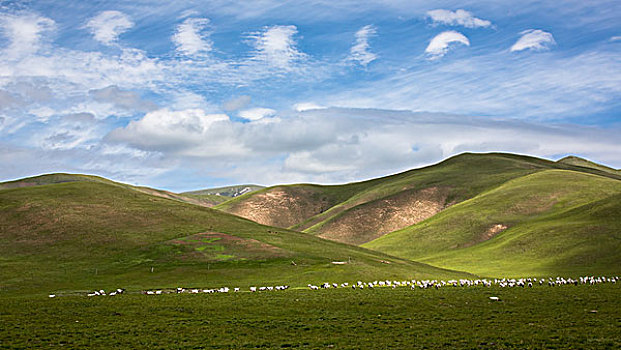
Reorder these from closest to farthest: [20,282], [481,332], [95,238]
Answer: [481,332] < [20,282] < [95,238]

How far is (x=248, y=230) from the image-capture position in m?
107

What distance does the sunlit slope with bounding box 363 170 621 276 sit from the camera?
103000 millimetres

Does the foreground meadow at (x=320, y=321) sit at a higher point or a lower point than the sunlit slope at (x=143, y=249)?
lower

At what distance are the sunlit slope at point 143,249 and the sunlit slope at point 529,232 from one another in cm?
2799

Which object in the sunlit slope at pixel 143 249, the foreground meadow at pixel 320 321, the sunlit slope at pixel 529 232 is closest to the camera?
the foreground meadow at pixel 320 321

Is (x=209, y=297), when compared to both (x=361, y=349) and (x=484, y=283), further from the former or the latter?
(x=484, y=283)

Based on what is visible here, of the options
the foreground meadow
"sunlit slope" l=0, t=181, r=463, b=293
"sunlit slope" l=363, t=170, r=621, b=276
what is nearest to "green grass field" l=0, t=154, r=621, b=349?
the foreground meadow

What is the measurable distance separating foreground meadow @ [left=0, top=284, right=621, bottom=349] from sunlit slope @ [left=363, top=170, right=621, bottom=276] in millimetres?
57263

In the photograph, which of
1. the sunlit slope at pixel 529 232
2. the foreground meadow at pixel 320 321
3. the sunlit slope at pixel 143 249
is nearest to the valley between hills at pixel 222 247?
the sunlit slope at pixel 143 249

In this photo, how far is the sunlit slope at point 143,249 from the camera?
70.4 m

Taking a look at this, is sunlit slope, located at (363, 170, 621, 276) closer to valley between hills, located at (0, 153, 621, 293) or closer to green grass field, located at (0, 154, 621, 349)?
valley between hills, located at (0, 153, 621, 293)

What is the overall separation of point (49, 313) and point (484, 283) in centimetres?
5045

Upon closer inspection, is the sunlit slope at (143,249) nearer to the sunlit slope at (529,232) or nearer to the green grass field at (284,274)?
the green grass field at (284,274)

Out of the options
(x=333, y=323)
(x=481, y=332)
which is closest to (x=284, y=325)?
(x=333, y=323)
